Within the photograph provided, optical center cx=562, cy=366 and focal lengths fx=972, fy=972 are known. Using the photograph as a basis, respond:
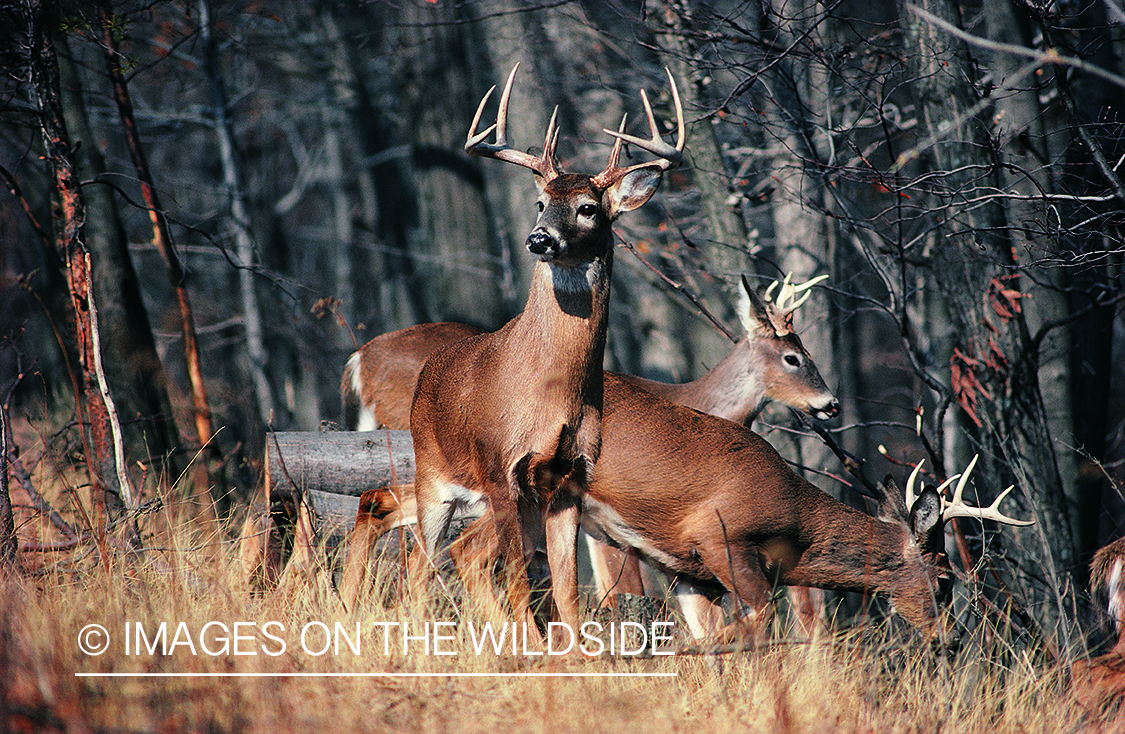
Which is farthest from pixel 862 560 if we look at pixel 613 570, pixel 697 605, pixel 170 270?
pixel 170 270

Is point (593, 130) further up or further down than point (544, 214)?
further up

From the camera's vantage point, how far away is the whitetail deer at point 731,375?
267 inches

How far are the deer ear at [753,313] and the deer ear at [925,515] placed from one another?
1.80m

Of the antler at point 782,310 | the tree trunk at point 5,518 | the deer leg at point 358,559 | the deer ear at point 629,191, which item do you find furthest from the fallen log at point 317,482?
the antler at point 782,310

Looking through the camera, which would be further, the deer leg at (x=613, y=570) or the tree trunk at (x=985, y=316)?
the deer leg at (x=613, y=570)

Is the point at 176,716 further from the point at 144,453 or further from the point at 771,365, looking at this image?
the point at 771,365

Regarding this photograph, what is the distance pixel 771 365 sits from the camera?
6.87 meters

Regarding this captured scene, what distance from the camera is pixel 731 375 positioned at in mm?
6965

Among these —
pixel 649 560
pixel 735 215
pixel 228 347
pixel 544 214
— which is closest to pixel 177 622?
pixel 544 214

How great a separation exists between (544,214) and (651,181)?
22.5 inches

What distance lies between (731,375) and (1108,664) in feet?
9.76

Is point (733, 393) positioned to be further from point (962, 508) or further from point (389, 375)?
point (389, 375)

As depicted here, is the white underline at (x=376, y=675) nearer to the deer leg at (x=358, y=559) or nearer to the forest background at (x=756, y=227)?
the deer leg at (x=358, y=559)

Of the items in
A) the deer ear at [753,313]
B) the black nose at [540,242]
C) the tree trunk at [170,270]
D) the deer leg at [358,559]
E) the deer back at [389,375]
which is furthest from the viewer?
the deer ear at [753,313]
